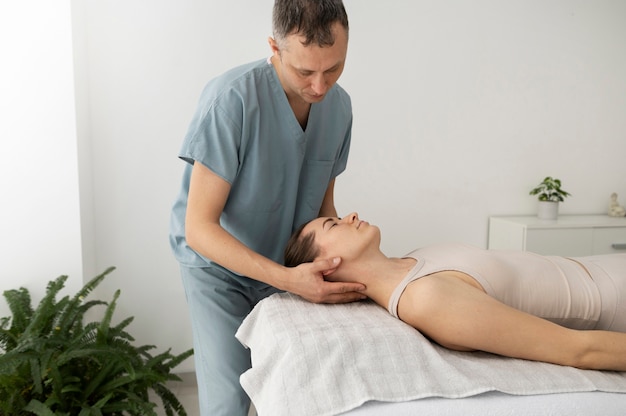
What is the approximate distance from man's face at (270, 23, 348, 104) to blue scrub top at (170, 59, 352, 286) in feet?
0.65

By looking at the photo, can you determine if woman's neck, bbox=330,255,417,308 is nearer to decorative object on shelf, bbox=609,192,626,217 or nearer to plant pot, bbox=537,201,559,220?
plant pot, bbox=537,201,559,220

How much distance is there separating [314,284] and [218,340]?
1.32ft

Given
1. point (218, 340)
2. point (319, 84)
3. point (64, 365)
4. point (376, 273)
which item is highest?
point (319, 84)

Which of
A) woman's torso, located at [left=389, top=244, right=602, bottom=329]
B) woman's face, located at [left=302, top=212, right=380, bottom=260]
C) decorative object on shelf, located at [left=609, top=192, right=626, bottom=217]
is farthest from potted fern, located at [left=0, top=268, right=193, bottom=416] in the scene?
decorative object on shelf, located at [left=609, top=192, right=626, bottom=217]

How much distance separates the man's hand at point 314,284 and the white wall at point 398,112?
1.47 metres

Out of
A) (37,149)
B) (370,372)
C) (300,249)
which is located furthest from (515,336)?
(37,149)

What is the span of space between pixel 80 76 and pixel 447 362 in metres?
2.05

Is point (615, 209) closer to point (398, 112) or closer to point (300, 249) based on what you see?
point (398, 112)

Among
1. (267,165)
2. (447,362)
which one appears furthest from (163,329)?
(447,362)

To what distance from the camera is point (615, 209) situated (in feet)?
10.9

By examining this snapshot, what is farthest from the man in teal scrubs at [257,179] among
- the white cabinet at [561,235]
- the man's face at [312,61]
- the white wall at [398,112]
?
the white cabinet at [561,235]

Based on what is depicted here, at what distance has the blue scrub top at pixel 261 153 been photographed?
4.96 ft

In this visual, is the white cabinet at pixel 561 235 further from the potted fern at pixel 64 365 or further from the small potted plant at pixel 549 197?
the potted fern at pixel 64 365

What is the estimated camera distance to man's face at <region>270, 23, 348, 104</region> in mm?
1308
